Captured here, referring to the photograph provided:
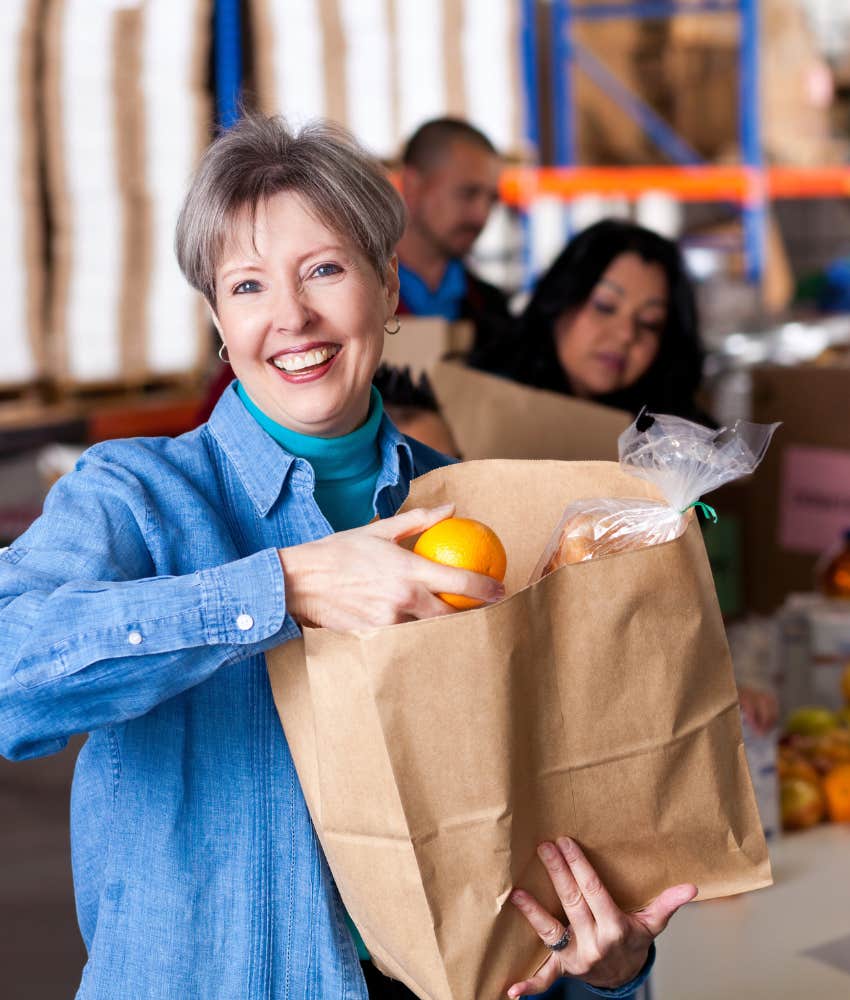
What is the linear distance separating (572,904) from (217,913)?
0.28 meters

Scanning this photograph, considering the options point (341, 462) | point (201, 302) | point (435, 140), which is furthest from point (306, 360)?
point (201, 302)

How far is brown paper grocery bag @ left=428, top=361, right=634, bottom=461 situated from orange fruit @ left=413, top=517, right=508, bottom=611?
975 millimetres

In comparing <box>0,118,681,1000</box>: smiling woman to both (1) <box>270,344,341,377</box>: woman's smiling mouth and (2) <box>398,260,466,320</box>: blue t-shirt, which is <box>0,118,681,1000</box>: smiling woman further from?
(2) <box>398,260,466,320</box>: blue t-shirt

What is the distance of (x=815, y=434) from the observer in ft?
11.1

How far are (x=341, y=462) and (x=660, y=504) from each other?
293mm

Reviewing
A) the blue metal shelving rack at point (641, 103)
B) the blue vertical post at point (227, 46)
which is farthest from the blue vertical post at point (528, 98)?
the blue vertical post at point (227, 46)

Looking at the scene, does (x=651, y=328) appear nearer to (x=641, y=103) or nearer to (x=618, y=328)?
(x=618, y=328)

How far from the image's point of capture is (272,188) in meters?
1.06

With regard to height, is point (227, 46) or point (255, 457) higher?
point (227, 46)

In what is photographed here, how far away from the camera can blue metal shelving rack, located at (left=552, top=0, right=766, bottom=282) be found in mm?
6312

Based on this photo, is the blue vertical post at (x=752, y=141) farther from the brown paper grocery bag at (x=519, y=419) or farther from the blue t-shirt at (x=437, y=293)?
the brown paper grocery bag at (x=519, y=419)

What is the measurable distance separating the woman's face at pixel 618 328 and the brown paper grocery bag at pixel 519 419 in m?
0.58

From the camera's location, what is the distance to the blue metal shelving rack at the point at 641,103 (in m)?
6.31

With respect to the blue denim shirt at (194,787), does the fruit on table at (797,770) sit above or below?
below
